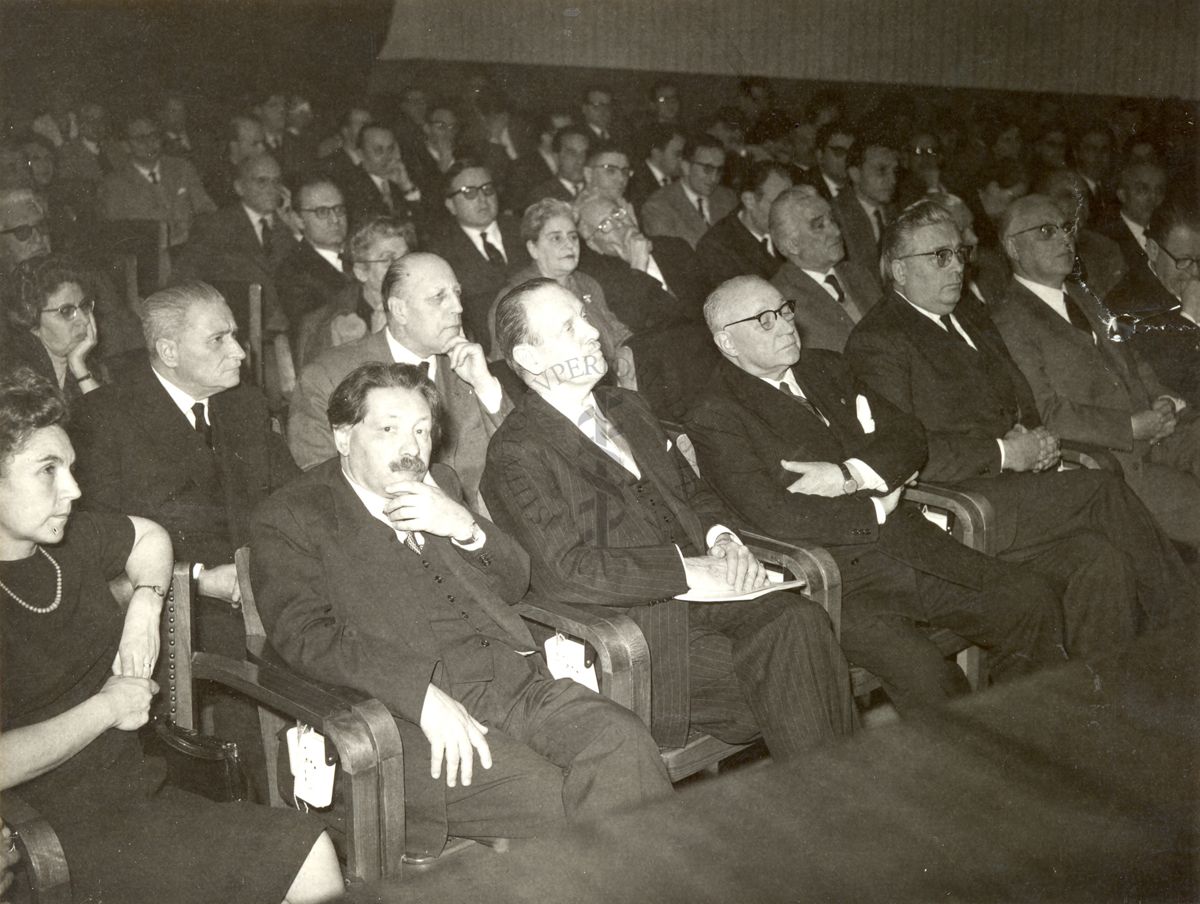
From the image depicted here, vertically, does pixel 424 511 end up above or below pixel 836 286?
below

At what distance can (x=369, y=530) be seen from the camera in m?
2.12

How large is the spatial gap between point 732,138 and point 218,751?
18.5ft

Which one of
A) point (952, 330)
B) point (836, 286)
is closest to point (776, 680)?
point (952, 330)

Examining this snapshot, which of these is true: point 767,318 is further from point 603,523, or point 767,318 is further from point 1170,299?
point 1170,299

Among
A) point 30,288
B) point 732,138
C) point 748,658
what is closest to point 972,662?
point 748,658

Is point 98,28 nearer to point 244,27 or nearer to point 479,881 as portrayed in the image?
point 244,27

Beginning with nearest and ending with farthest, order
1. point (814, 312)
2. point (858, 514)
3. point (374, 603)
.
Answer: point (374, 603) → point (858, 514) → point (814, 312)

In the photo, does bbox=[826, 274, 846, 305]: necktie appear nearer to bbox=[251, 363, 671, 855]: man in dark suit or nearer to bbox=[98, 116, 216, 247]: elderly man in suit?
bbox=[251, 363, 671, 855]: man in dark suit

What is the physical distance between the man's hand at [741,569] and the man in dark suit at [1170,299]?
7.08ft

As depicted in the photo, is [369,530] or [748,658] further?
[748,658]

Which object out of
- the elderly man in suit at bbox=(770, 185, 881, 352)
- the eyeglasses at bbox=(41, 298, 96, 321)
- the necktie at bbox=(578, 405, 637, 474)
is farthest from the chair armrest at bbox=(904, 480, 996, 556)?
the eyeglasses at bbox=(41, 298, 96, 321)

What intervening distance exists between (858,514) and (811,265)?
5.29 feet

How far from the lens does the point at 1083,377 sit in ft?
11.9

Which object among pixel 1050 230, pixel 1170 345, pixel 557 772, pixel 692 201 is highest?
pixel 692 201
